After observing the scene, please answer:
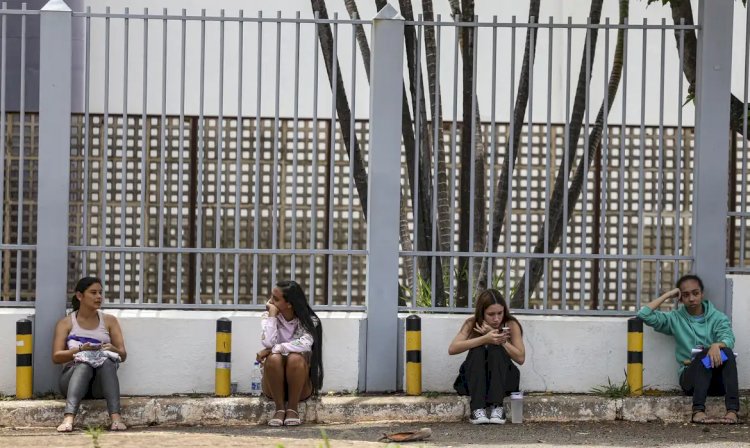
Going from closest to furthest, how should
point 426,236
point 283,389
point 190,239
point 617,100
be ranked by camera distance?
1. point 283,389
2. point 426,236
3. point 190,239
4. point 617,100

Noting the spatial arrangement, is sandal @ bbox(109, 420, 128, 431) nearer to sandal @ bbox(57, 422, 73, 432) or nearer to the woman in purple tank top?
the woman in purple tank top

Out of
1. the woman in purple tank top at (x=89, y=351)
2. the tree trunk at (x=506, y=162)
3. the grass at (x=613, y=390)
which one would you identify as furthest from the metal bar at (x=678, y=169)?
the woman in purple tank top at (x=89, y=351)

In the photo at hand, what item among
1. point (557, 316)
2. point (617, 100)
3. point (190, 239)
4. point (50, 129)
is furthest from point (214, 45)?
point (557, 316)

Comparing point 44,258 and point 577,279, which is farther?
point 577,279

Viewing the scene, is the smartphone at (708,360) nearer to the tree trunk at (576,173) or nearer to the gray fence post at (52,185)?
the tree trunk at (576,173)

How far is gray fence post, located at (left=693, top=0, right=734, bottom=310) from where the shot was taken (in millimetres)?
8828

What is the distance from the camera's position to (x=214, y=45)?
521 inches

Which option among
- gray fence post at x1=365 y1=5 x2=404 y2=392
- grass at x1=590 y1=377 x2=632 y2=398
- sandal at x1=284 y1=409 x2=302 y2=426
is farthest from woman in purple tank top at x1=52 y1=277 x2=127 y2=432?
grass at x1=590 y1=377 x2=632 y2=398

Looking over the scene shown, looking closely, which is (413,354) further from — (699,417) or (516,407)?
(699,417)

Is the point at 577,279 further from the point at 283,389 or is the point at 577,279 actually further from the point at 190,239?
the point at 283,389

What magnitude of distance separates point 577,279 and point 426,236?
3400 millimetres

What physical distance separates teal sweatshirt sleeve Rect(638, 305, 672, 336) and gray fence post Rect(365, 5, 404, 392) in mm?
1559

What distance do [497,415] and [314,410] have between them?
43.7 inches

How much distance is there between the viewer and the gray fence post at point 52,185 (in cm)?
866
